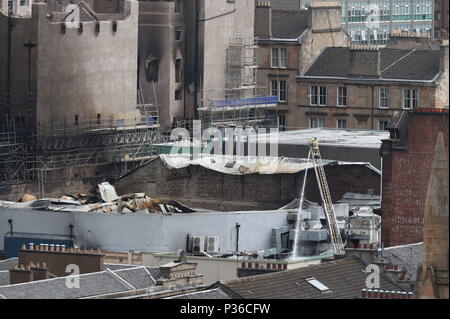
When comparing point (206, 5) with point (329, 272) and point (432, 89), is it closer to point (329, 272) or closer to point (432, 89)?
point (432, 89)

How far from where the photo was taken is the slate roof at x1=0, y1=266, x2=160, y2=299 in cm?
5572

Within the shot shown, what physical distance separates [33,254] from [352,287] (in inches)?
427

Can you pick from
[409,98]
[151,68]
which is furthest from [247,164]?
[409,98]

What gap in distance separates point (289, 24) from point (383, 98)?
8509 millimetres

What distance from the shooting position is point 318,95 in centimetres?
12419

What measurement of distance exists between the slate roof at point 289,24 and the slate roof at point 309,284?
6613 cm

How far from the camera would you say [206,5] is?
11844 cm

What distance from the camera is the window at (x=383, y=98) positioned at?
121750mm

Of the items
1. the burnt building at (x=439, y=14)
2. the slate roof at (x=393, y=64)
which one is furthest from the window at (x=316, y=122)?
the burnt building at (x=439, y=14)

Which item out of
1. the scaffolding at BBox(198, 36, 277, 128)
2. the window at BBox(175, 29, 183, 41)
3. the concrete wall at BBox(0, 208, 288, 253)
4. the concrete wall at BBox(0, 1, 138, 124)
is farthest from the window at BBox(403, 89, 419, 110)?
the concrete wall at BBox(0, 208, 288, 253)

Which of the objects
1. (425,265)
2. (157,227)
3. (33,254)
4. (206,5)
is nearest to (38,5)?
(206,5)

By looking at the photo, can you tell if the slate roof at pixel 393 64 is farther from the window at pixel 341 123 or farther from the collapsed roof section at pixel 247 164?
the collapsed roof section at pixel 247 164

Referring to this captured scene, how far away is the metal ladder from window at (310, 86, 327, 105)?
3934cm

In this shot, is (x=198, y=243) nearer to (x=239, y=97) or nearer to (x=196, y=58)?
(x=196, y=58)
